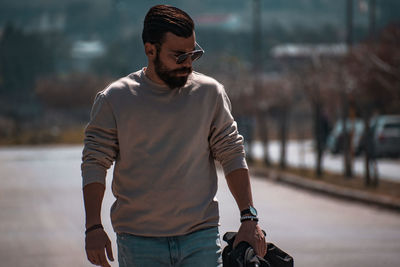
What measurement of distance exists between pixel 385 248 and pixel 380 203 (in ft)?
15.3

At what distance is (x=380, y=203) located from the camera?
14234 mm

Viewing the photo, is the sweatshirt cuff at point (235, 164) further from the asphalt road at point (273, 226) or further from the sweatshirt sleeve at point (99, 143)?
the asphalt road at point (273, 226)

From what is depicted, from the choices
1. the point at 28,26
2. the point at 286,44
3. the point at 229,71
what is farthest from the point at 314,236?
the point at 286,44

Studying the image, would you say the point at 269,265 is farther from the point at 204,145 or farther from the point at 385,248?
the point at 385,248

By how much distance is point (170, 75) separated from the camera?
3.66 metres

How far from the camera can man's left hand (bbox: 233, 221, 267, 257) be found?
3.62m

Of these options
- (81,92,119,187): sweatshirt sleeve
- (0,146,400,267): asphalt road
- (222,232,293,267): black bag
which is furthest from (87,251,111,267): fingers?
(0,146,400,267): asphalt road

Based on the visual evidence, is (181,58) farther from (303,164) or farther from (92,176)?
(303,164)

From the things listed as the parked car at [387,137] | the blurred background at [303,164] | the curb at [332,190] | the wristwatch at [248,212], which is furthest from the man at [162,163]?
the parked car at [387,137]

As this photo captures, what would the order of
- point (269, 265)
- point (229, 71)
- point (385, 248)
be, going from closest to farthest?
point (269, 265)
point (385, 248)
point (229, 71)

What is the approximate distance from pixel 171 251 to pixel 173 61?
2.50 feet

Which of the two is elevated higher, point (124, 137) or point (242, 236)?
point (124, 137)

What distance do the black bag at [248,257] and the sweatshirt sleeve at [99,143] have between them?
587mm

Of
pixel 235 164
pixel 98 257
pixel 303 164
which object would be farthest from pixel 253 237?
pixel 303 164
